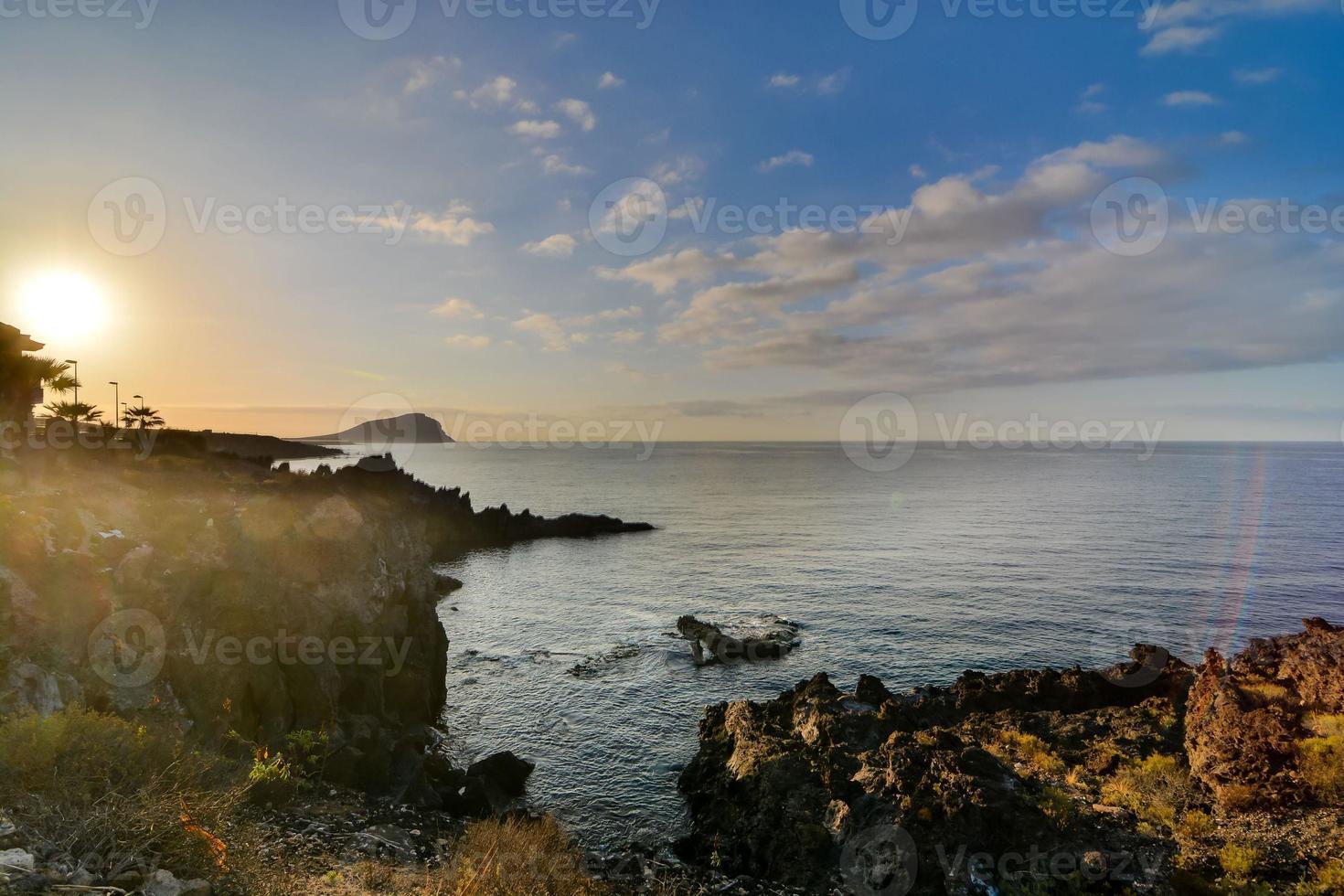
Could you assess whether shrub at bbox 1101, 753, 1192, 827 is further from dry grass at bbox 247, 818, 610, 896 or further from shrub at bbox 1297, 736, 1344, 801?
dry grass at bbox 247, 818, 610, 896

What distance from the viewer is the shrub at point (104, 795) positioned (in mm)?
8664

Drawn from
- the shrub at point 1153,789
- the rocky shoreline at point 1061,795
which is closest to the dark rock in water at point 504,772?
the rocky shoreline at point 1061,795

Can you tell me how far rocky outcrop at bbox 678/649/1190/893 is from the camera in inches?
598

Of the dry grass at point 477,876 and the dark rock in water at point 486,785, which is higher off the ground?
the dry grass at point 477,876

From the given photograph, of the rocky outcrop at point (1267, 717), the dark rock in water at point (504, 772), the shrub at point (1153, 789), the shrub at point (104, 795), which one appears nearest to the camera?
the shrub at point (104, 795)

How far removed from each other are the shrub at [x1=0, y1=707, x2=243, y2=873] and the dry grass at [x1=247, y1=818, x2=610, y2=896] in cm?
143

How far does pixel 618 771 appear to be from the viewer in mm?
24438

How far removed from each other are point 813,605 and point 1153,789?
1219 inches

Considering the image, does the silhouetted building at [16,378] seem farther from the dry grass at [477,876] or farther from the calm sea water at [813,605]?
the dry grass at [477,876]
